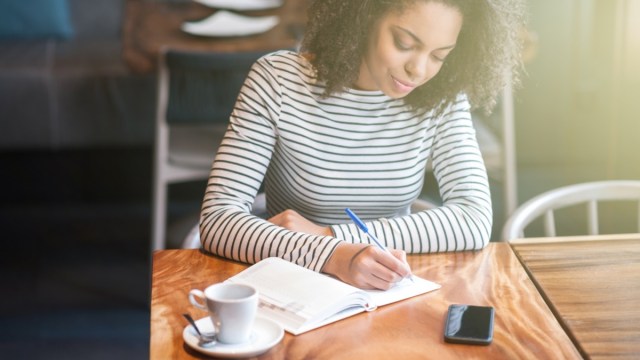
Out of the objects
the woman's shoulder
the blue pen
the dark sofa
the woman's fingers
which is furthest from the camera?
the dark sofa

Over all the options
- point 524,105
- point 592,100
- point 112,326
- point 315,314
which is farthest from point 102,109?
point 315,314

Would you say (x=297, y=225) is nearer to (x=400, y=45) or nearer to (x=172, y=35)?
(x=400, y=45)

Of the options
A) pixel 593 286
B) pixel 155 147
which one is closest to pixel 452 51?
pixel 593 286

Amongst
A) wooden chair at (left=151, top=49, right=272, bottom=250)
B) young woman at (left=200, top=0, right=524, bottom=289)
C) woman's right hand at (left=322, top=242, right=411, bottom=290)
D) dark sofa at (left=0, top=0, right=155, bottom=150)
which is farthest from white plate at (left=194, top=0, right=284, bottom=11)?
woman's right hand at (left=322, top=242, right=411, bottom=290)

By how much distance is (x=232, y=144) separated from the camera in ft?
5.18

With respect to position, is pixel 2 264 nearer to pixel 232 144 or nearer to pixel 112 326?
pixel 112 326

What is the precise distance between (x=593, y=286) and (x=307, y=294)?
0.41 metres

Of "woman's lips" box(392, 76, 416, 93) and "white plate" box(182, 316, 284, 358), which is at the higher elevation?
"woman's lips" box(392, 76, 416, 93)

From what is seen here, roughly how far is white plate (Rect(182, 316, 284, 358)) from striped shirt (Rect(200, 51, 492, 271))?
0.39 m

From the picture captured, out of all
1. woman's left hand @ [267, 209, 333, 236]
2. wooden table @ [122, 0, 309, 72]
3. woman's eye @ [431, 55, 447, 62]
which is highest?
woman's eye @ [431, 55, 447, 62]

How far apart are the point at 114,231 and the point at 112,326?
0.74 metres

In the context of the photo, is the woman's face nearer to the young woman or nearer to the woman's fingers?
the young woman

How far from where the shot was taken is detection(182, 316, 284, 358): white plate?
106 cm

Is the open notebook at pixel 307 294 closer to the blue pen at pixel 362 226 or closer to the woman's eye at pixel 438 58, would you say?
the blue pen at pixel 362 226
